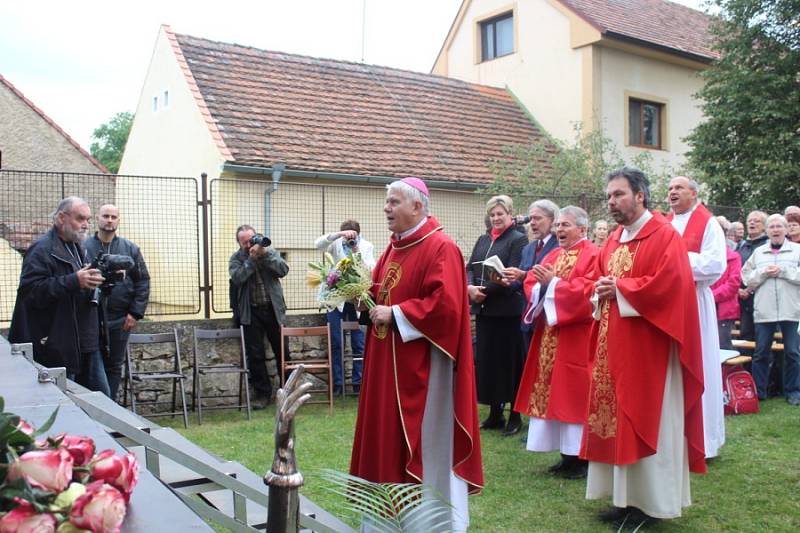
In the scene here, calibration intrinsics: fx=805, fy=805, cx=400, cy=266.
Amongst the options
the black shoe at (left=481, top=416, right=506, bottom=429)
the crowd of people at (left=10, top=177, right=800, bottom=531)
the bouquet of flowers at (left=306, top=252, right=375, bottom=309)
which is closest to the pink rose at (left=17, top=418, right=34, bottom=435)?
the crowd of people at (left=10, top=177, right=800, bottom=531)

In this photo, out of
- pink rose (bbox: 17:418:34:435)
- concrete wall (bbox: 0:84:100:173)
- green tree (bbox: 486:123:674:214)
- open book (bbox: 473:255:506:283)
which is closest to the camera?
pink rose (bbox: 17:418:34:435)

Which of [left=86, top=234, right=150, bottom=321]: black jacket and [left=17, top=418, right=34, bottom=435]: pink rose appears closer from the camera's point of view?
[left=17, top=418, right=34, bottom=435]: pink rose

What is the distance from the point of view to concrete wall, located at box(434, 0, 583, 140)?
19.1 metres

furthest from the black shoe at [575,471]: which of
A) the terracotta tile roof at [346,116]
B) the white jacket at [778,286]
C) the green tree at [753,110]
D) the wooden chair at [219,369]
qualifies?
the green tree at [753,110]

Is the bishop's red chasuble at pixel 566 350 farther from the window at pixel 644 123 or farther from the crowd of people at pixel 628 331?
the window at pixel 644 123

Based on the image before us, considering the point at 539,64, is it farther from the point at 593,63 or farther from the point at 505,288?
the point at 505,288

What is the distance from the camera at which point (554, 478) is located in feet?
19.7

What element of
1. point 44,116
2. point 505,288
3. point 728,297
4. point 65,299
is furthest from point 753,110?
point 44,116

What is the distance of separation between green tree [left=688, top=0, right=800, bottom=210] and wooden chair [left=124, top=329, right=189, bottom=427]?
12088 millimetres

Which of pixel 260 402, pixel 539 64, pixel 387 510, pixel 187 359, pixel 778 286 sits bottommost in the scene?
pixel 260 402

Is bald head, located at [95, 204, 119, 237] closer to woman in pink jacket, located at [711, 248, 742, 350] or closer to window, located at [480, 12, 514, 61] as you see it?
woman in pink jacket, located at [711, 248, 742, 350]

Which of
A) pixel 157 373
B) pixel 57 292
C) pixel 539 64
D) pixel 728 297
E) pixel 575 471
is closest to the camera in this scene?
pixel 57 292

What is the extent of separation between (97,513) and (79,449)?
0.21 metres

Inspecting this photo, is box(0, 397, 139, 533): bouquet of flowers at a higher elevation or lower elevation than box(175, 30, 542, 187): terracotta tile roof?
lower
